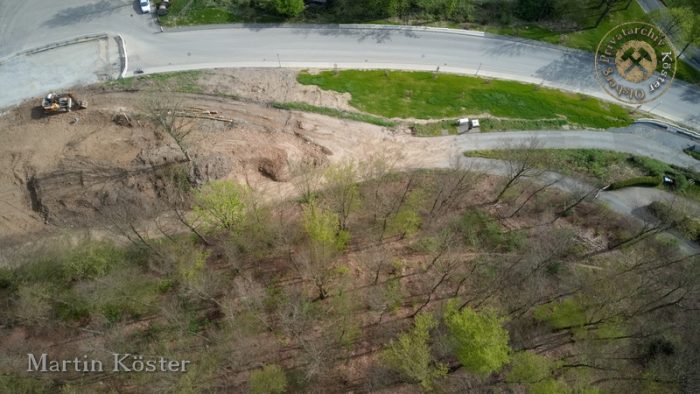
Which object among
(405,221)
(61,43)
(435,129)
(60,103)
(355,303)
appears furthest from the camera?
(61,43)

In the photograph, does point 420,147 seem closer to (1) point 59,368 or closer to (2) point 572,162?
(2) point 572,162

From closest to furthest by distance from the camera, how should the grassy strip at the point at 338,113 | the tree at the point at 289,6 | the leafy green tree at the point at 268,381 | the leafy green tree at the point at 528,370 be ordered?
the leafy green tree at the point at 528,370
the leafy green tree at the point at 268,381
the grassy strip at the point at 338,113
the tree at the point at 289,6

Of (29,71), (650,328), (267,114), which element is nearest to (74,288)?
(267,114)

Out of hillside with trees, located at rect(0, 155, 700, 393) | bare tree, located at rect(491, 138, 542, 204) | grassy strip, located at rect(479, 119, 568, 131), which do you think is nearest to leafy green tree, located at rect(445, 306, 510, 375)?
hillside with trees, located at rect(0, 155, 700, 393)

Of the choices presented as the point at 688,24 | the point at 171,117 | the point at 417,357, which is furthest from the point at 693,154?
the point at 171,117

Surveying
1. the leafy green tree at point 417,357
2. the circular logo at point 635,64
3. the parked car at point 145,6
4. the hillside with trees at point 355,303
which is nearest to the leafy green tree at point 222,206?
the hillside with trees at point 355,303

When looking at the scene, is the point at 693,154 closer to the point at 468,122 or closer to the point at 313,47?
the point at 468,122

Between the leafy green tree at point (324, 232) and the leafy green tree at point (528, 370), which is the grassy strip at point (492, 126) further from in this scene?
the leafy green tree at point (528, 370)
